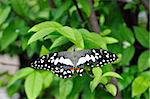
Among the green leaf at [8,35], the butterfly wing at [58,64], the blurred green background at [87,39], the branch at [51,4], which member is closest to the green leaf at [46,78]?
the blurred green background at [87,39]

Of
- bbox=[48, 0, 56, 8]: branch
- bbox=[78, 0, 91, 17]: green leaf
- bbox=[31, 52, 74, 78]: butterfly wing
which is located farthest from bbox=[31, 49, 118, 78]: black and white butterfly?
bbox=[48, 0, 56, 8]: branch

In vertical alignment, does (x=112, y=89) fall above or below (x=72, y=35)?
below

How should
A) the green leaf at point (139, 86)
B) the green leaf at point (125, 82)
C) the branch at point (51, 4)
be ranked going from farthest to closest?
the branch at point (51, 4) < the green leaf at point (125, 82) < the green leaf at point (139, 86)

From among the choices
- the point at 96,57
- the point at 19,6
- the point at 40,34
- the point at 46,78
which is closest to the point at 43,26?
the point at 40,34

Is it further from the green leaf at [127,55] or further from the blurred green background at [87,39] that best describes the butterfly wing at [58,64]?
the green leaf at [127,55]

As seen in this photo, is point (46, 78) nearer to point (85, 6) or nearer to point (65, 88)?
point (65, 88)
